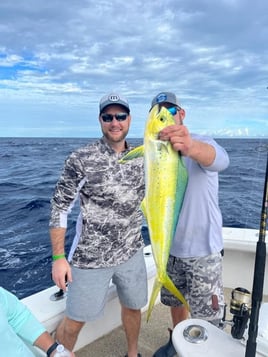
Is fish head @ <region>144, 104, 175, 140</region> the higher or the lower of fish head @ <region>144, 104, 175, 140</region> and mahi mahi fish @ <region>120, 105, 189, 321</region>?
the higher

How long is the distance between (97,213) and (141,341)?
4.96 ft

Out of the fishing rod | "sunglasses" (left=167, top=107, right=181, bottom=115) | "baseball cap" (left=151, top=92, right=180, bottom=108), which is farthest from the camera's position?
"baseball cap" (left=151, top=92, right=180, bottom=108)

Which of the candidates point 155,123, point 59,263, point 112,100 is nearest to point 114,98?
point 112,100

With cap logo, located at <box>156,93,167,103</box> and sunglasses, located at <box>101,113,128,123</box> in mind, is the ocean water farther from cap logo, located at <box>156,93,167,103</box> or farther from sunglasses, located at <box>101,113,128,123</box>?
sunglasses, located at <box>101,113,128,123</box>

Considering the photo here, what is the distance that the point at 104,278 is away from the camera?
2.49 metres

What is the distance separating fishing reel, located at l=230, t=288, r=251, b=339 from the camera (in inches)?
73.5

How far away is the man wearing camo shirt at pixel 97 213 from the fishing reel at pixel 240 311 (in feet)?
2.81

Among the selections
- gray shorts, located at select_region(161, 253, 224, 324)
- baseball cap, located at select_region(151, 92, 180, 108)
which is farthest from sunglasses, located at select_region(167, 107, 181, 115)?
gray shorts, located at select_region(161, 253, 224, 324)

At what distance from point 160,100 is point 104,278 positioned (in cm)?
125

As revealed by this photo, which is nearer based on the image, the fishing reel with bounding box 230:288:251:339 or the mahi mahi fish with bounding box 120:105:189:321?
the mahi mahi fish with bounding box 120:105:189:321

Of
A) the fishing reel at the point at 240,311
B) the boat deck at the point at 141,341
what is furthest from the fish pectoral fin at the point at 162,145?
the boat deck at the point at 141,341

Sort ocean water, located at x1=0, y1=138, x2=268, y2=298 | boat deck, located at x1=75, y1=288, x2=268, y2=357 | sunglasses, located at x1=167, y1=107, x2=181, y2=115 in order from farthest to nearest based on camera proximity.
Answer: ocean water, located at x1=0, y1=138, x2=268, y2=298 → boat deck, located at x1=75, y1=288, x2=268, y2=357 → sunglasses, located at x1=167, y1=107, x2=181, y2=115

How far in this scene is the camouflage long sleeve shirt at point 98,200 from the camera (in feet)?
7.87

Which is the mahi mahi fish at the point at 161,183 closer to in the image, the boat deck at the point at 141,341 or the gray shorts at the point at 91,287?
the gray shorts at the point at 91,287
